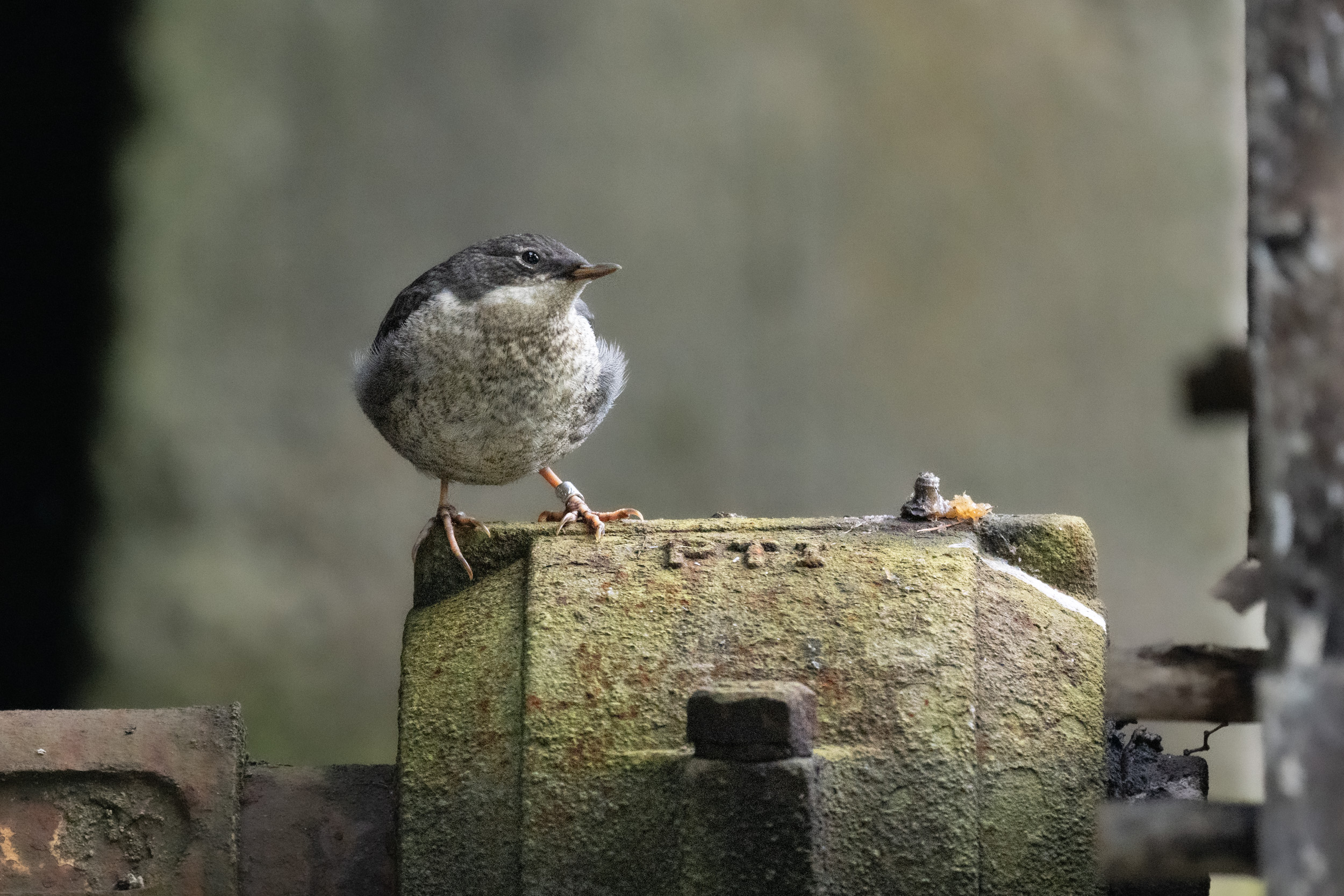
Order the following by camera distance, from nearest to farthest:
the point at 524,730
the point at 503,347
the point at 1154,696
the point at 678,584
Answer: the point at 1154,696 → the point at 524,730 → the point at 678,584 → the point at 503,347

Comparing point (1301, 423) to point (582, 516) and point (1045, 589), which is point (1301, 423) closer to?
point (1045, 589)

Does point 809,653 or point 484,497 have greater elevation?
point 484,497

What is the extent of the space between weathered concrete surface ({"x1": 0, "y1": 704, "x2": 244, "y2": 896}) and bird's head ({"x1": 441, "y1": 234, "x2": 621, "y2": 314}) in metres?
1.01

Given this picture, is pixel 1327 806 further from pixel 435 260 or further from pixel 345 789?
pixel 435 260

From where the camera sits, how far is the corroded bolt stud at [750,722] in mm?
1408

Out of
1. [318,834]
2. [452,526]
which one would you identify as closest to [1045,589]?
[452,526]

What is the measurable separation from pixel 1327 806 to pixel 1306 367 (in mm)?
365

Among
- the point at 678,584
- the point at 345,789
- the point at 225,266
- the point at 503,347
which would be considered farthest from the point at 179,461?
the point at 678,584

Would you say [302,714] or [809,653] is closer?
[809,653]

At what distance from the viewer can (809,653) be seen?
1.65 metres

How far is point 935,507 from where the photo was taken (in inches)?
75.6

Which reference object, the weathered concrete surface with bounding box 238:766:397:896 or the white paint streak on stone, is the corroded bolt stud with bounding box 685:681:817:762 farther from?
the weathered concrete surface with bounding box 238:766:397:896

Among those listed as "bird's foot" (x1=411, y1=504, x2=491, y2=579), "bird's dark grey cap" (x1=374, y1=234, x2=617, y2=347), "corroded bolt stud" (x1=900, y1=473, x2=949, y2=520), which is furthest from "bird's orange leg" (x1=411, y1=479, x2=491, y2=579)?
"corroded bolt stud" (x1=900, y1=473, x2=949, y2=520)

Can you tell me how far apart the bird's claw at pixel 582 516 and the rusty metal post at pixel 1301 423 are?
3.45ft
